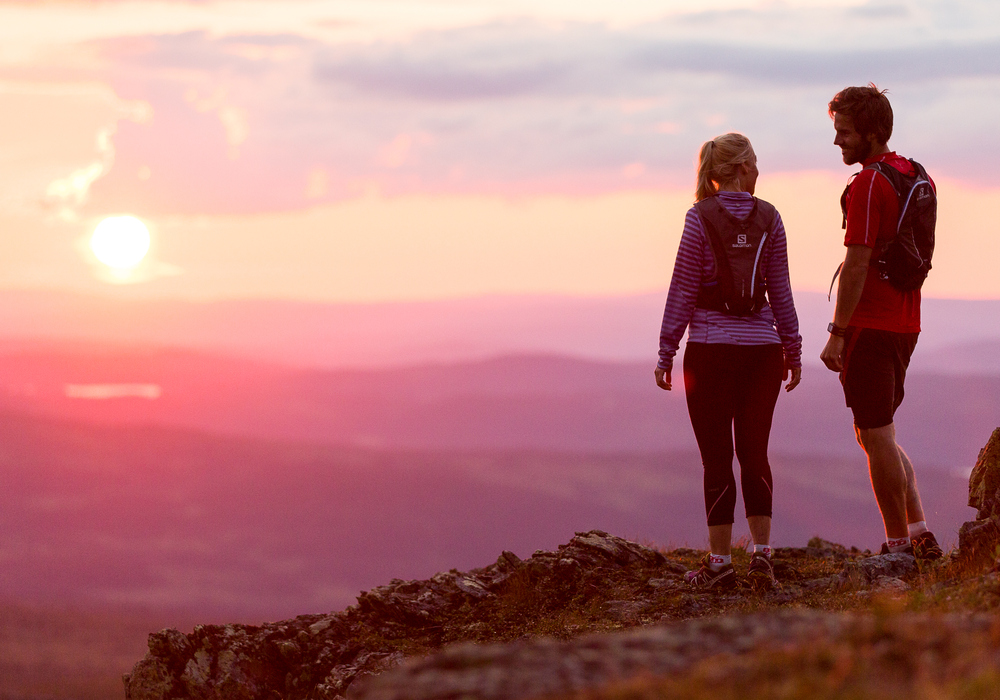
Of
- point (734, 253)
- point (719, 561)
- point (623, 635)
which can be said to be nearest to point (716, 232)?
point (734, 253)

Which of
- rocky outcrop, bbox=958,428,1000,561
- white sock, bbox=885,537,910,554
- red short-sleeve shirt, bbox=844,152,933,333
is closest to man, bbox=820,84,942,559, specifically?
red short-sleeve shirt, bbox=844,152,933,333

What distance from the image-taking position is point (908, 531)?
8188 mm

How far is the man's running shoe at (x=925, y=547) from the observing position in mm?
8047

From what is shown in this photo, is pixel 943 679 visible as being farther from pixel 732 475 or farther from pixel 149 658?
pixel 149 658

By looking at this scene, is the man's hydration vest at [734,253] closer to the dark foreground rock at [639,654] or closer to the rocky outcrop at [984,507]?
the rocky outcrop at [984,507]

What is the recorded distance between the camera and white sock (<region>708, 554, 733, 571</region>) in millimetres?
7984

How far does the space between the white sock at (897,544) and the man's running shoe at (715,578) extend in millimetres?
1444

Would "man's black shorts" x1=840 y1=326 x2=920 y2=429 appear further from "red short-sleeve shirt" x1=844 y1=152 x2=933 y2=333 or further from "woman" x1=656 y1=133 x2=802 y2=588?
"woman" x1=656 y1=133 x2=802 y2=588

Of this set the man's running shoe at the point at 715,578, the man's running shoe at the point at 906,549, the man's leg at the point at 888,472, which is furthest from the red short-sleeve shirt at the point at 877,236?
the man's running shoe at the point at 715,578

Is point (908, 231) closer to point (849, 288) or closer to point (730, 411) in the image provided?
point (849, 288)

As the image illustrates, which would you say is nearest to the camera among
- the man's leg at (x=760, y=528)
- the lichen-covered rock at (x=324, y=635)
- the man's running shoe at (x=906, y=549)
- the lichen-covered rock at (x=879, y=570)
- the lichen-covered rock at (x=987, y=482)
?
the man's leg at (x=760, y=528)

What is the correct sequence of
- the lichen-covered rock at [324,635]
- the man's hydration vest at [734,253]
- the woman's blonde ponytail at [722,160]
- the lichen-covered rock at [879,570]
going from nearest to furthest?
the man's hydration vest at [734,253] → the woman's blonde ponytail at [722,160] → the lichen-covered rock at [879,570] → the lichen-covered rock at [324,635]

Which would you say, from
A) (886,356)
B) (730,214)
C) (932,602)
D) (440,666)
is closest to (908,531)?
(886,356)

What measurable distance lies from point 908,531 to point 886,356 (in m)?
1.58
